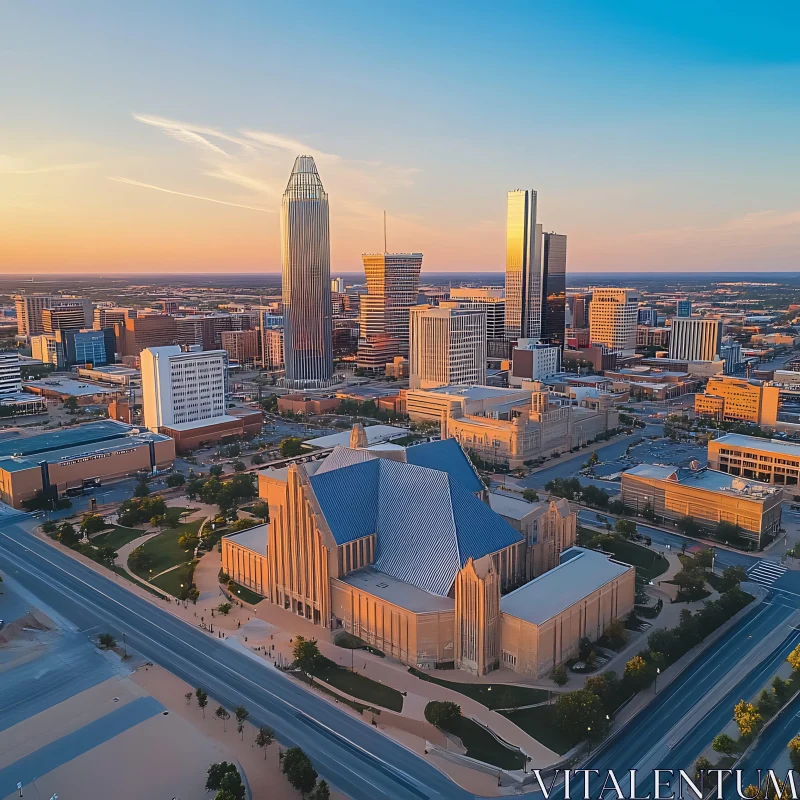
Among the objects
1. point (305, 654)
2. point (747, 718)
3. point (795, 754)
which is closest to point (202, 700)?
point (305, 654)

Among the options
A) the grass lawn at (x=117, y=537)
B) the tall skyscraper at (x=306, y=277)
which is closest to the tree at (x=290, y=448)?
the grass lawn at (x=117, y=537)

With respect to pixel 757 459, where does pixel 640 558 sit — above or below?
below

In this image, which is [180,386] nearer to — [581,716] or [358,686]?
[358,686]

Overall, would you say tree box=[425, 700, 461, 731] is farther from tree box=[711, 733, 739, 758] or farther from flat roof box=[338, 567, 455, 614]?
tree box=[711, 733, 739, 758]

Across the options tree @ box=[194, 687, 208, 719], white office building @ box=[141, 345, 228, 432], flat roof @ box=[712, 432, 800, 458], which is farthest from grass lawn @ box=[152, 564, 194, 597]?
flat roof @ box=[712, 432, 800, 458]

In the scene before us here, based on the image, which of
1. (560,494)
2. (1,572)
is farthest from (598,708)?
(1,572)

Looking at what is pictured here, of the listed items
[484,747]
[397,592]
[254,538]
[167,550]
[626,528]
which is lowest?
[484,747]
